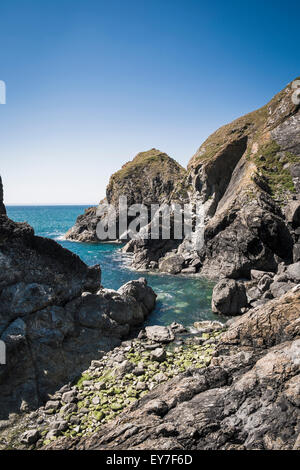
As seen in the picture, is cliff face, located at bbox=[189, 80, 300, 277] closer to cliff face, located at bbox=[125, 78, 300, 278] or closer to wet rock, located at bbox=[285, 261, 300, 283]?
cliff face, located at bbox=[125, 78, 300, 278]

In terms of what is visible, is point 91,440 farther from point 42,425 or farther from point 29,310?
point 29,310

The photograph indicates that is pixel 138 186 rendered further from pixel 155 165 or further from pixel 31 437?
pixel 31 437

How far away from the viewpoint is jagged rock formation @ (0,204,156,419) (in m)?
15.3

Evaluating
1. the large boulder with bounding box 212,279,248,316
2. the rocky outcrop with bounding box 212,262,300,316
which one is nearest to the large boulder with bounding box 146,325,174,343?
the large boulder with bounding box 212,279,248,316

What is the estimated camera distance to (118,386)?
50.1 ft

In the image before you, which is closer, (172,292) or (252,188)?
(172,292)

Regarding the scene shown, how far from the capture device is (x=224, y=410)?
9000mm

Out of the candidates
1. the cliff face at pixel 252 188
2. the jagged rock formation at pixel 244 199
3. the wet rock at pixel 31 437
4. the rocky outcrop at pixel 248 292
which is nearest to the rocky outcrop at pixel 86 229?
the jagged rock formation at pixel 244 199

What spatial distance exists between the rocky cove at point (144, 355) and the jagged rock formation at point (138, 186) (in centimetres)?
5346

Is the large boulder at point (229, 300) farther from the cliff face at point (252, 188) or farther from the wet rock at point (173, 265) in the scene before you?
the wet rock at point (173, 265)

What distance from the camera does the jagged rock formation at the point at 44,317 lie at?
1532 cm

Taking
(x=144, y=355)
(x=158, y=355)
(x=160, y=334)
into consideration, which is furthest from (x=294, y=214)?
(x=144, y=355)

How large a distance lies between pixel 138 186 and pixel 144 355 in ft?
273

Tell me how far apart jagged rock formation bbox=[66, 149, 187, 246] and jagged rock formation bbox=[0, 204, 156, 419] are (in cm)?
6670
